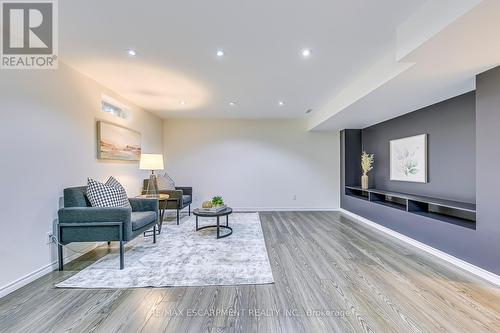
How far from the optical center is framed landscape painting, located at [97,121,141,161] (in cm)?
353

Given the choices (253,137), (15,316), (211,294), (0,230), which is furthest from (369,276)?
(253,137)

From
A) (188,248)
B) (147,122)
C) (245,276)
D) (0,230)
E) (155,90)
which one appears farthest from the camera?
(147,122)

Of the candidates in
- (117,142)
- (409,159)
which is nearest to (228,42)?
(117,142)

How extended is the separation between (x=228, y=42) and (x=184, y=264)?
2554 mm

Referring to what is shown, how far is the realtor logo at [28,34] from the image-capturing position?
1976 millimetres

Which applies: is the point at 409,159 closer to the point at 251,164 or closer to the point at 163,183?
the point at 251,164

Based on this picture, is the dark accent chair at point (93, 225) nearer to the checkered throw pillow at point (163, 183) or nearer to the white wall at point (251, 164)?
the checkered throw pillow at point (163, 183)

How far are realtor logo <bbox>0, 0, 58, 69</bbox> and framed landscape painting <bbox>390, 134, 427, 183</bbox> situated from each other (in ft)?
16.4

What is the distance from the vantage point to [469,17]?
1.58m

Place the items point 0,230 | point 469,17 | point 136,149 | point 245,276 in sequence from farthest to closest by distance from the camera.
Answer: point 136,149 → point 245,276 → point 0,230 → point 469,17

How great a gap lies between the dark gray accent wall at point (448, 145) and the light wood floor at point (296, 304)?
4.04 ft

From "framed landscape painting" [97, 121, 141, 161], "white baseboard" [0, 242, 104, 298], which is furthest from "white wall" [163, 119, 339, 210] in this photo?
"white baseboard" [0, 242, 104, 298]

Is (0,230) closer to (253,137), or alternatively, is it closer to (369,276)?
(369,276)

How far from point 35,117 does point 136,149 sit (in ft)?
7.08
